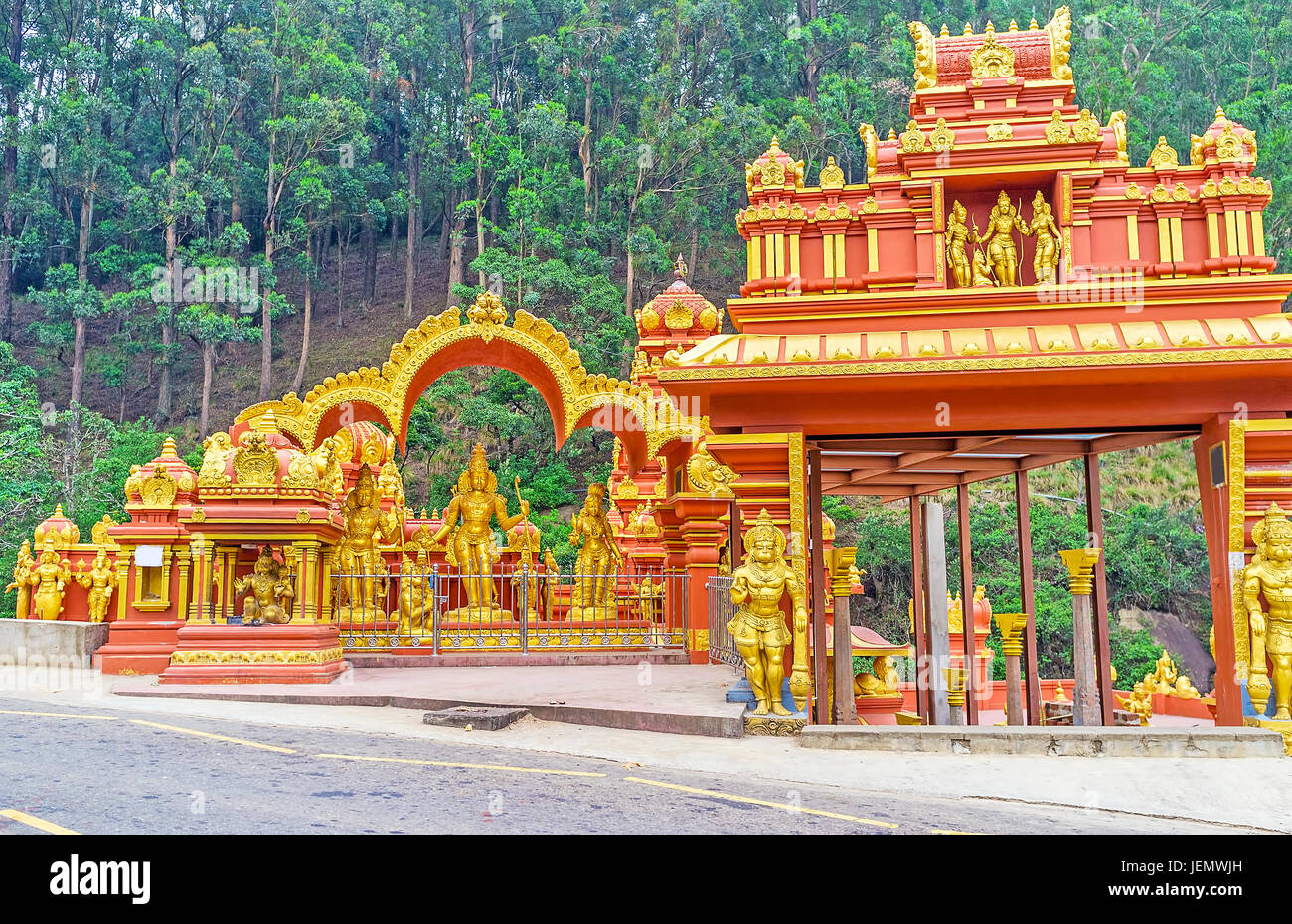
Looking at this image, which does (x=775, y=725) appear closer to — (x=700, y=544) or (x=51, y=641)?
(x=700, y=544)

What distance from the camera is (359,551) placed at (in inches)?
684

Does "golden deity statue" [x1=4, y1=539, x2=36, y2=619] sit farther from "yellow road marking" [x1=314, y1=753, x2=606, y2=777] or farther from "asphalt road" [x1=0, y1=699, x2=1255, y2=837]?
"yellow road marking" [x1=314, y1=753, x2=606, y2=777]

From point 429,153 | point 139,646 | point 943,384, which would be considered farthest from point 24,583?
point 429,153

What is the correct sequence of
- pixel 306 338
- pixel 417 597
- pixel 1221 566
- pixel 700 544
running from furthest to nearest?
pixel 306 338
pixel 417 597
pixel 700 544
pixel 1221 566

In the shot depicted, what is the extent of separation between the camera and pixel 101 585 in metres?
17.2

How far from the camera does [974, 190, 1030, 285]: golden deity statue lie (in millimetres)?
10438

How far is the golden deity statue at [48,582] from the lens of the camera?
17.2 m

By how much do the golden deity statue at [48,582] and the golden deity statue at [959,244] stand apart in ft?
50.3

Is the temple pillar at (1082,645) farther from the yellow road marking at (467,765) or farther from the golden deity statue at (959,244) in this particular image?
the yellow road marking at (467,765)

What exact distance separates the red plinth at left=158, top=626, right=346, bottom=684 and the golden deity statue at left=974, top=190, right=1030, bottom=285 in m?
9.30

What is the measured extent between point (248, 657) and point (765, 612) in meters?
7.11

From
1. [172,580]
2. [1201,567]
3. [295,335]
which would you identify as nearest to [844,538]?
[1201,567]

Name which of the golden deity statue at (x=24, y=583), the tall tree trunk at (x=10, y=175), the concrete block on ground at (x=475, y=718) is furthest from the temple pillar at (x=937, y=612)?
the tall tree trunk at (x=10, y=175)
